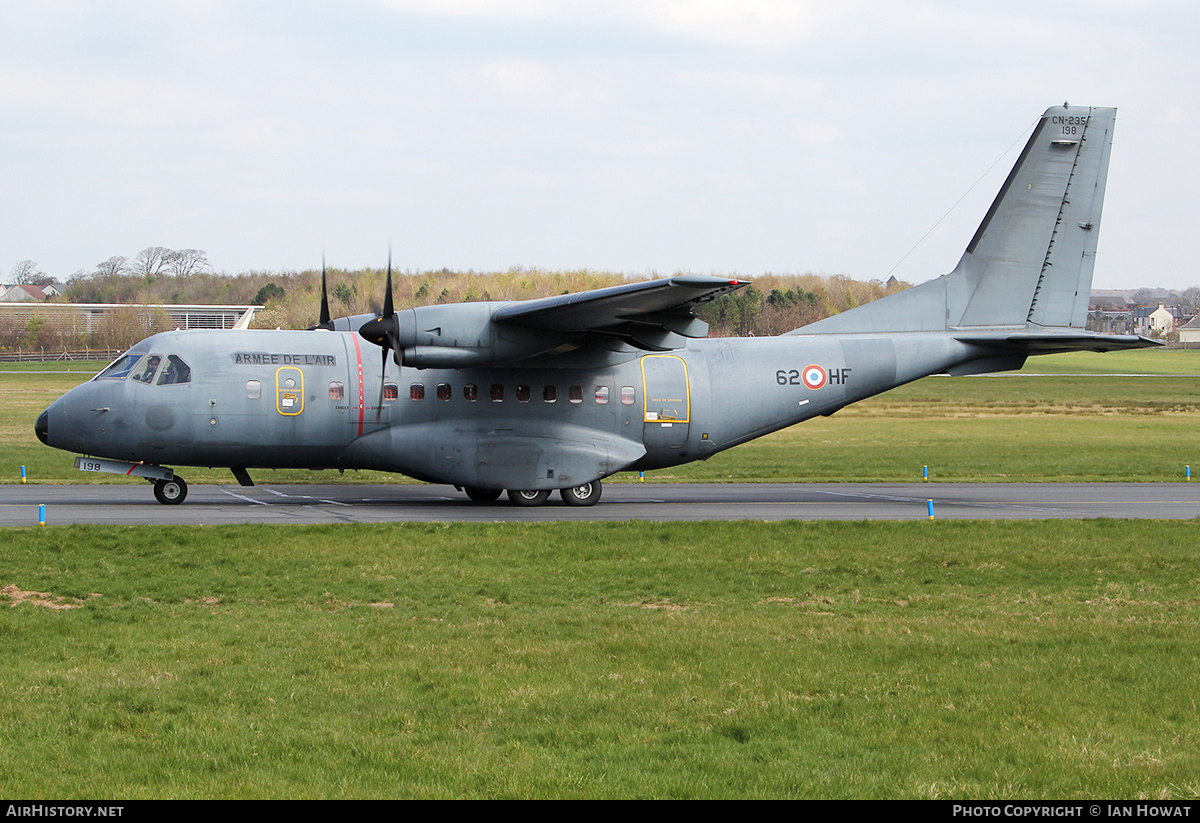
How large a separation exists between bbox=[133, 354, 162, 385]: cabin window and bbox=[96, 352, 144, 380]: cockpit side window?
9.4 inches

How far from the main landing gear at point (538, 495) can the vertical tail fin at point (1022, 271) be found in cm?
746

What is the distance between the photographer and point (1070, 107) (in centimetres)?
2669

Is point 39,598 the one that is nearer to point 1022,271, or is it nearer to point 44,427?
point 44,427

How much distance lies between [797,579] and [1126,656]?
5.55m

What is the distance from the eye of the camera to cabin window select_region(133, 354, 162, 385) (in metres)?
23.0

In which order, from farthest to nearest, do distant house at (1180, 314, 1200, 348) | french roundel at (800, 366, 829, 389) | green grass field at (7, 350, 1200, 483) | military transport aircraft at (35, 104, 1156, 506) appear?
1. distant house at (1180, 314, 1200, 348)
2. green grass field at (7, 350, 1200, 483)
3. french roundel at (800, 366, 829, 389)
4. military transport aircraft at (35, 104, 1156, 506)

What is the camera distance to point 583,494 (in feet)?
82.6

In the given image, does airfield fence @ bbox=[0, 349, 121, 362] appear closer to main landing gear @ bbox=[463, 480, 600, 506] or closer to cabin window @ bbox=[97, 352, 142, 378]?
cabin window @ bbox=[97, 352, 142, 378]

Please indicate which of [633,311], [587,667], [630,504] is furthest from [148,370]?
[587,667]

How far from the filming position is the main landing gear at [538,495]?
24562mm

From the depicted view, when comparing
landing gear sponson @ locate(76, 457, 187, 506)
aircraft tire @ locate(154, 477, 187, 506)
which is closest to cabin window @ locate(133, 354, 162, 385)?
landing gear sponson @ locate(76, 457, 187, 506)

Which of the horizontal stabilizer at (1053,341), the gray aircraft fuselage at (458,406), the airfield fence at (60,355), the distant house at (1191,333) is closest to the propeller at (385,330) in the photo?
the gray aircraft fuselage at (458,406)

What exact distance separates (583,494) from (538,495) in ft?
3.58
